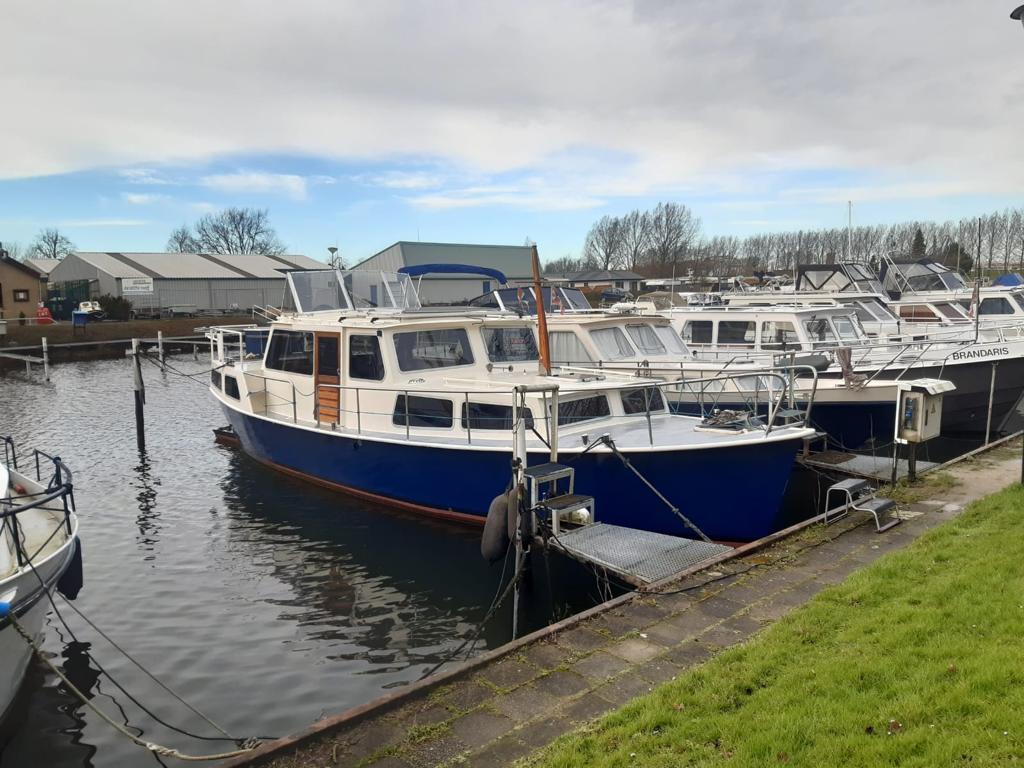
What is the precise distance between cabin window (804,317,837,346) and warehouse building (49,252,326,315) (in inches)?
1728

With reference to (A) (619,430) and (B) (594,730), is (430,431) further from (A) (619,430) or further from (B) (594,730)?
(B) (594,730)

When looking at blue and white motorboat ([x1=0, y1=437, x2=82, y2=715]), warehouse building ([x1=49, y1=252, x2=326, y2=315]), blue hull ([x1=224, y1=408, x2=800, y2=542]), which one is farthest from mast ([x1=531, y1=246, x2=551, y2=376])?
warehouse building ([x1=49, y1=252, x2=326, y2=315])

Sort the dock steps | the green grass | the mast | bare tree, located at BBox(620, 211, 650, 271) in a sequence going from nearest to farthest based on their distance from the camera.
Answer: the green grass < the dock steps < the mast < bare tree, located at BBox(620, 211, 650, 271)

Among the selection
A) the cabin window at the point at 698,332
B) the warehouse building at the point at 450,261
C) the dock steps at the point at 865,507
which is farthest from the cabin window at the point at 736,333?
the dock steps at the point at 865,507

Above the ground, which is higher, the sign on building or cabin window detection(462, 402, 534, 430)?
the sign on building

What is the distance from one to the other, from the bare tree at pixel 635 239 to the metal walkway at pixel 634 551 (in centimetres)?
9233

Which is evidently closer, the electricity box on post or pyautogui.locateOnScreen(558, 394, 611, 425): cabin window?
the electricity box on post

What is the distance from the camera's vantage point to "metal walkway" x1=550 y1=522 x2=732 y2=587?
7777 millimetres

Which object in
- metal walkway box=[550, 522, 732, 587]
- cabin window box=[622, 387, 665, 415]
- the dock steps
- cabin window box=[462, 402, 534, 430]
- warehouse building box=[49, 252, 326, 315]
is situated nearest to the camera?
metal walkway box=[550, 522, 732, 587]

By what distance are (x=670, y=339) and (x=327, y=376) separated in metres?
7.64

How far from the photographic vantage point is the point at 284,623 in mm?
9055

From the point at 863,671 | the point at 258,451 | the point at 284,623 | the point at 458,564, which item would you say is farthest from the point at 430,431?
the point at 863,671

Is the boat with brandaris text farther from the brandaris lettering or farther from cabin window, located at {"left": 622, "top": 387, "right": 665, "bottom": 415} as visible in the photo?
the brandaris lettering

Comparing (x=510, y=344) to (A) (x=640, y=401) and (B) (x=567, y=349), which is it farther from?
(A) (x=640, y=401)
